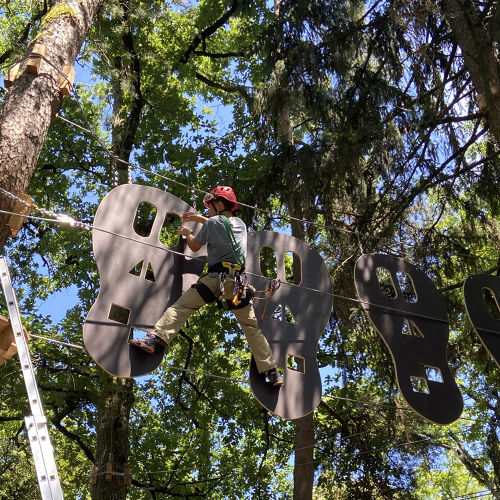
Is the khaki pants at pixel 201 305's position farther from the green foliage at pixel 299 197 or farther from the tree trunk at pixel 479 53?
the tree trunk at pixel 479 53

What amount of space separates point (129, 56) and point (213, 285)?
24.5 feet

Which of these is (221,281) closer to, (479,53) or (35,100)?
(35,100)

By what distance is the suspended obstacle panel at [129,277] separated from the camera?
16.5 ft

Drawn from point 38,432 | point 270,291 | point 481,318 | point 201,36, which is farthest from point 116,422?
point 201,36

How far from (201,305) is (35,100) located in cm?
222

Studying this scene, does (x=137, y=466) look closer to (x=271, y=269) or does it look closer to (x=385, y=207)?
(x=271, y=269)

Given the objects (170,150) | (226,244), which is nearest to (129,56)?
(170,150)

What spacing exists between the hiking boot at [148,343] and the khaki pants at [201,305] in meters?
0.04

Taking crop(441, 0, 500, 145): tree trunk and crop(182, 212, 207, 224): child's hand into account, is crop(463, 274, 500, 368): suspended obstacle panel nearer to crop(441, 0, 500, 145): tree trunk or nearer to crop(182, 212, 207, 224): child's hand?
crop(441, 0, 500, 145): tree trunk

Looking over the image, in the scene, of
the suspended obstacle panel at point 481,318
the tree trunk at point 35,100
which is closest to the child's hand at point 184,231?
the tree trunk at point 35,100

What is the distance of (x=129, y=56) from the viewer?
38.2ft

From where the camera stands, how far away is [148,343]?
5.18 metres

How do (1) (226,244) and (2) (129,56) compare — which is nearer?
(1) (226,244)

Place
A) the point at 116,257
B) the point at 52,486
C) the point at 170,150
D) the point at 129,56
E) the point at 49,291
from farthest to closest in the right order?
the point at 49,291 < the point at 170,150 < the point at 129,56 < the point at 116,257 < the point at 52,486
